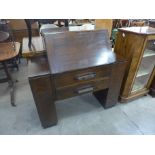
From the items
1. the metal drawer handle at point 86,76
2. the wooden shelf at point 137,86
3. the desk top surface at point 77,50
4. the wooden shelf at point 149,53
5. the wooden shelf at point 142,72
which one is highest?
the desk top surface at point 77,50


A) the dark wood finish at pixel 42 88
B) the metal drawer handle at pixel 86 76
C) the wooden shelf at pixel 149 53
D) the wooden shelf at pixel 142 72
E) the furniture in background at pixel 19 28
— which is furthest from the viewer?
the furniture in background at pixel 19 28

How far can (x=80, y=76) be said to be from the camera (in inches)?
51.3

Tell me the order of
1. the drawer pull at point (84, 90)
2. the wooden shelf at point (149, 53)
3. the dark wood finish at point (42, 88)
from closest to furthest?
the dark wood finish at point (42, 88), the drawer pull at point (84, 90), the wooden shelf at point (149, 53)

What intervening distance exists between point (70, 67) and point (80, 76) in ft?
0.50

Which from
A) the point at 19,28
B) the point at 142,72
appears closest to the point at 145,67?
the point at 142,72

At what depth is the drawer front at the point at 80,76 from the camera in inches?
49.3

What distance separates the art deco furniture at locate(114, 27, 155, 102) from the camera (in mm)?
1463

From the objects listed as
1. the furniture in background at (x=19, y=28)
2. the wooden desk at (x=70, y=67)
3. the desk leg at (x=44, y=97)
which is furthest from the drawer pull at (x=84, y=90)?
the furniture in background at (x=19, y=28)

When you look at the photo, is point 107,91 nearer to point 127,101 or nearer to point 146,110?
point 127,101

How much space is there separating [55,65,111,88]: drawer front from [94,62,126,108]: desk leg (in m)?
0.14

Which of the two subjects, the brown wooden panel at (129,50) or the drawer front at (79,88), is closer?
the drawer front at (79,88)

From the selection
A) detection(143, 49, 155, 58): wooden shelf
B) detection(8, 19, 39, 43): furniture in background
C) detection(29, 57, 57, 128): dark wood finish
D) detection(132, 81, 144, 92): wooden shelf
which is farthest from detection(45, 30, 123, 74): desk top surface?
detection(8, 19, 39, 43): furniture in background

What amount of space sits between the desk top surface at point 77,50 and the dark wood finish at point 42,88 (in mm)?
113

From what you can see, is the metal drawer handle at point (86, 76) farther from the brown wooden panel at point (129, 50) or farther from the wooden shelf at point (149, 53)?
the wooden shelf at point (149, 53)
